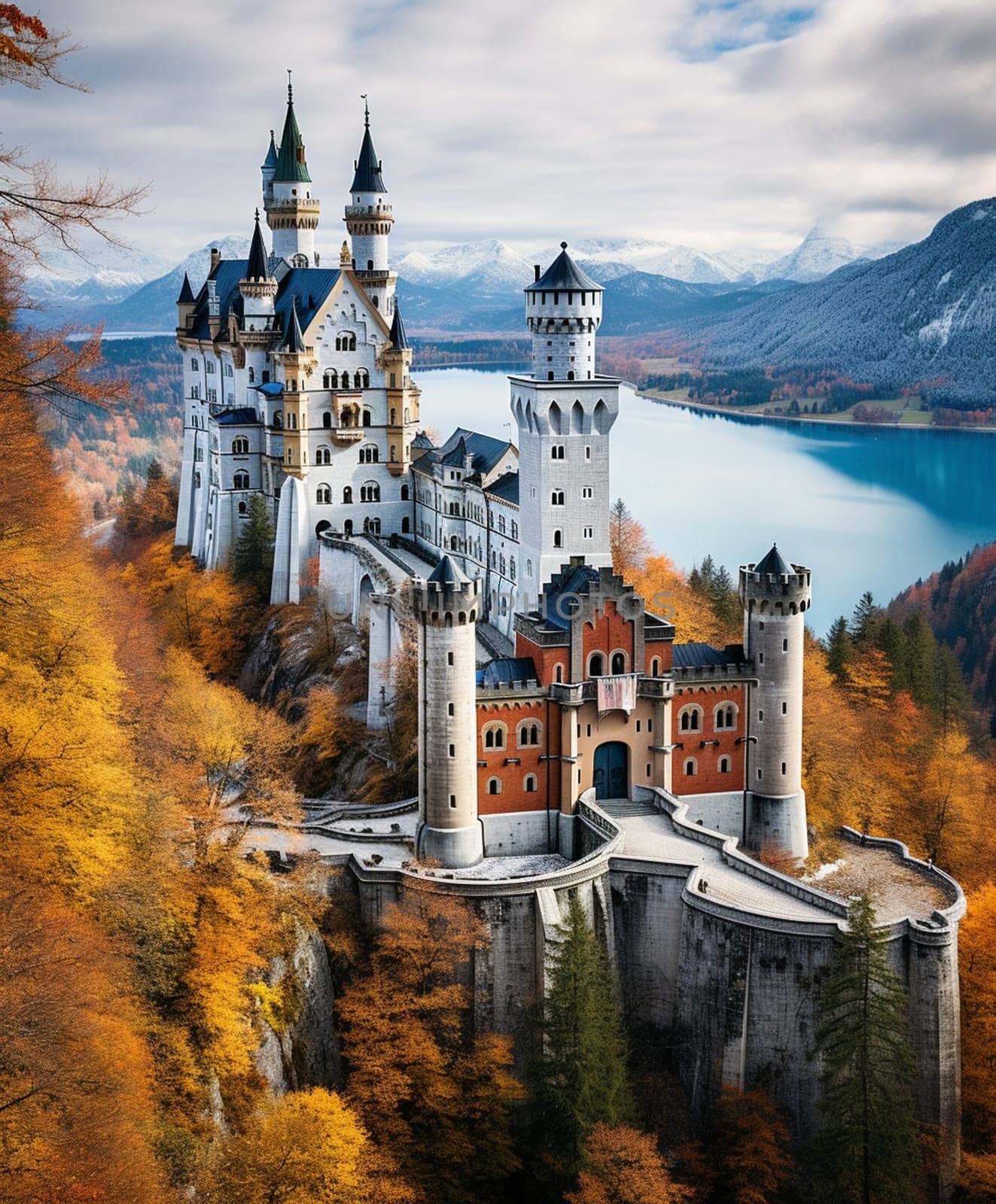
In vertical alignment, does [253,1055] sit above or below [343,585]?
below

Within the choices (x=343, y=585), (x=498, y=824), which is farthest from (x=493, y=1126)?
(x=343, y=585)

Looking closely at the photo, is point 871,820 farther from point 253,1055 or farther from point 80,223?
point 80,223

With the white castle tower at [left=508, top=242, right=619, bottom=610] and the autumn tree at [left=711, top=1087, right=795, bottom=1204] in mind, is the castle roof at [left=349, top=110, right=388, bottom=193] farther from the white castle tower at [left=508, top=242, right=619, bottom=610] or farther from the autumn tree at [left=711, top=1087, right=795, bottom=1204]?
the autumn tree at [left=711, top=1087, right=795, bottom=1204]

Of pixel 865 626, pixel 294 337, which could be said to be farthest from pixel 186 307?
pixel 865 626

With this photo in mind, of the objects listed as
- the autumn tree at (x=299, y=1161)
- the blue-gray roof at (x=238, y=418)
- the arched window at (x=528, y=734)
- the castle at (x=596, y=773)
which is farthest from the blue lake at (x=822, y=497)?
the autumn tree at (x=299, y=1161)

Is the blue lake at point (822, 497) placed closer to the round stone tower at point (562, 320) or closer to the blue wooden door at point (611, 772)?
the round stone tower at point (562, 320)

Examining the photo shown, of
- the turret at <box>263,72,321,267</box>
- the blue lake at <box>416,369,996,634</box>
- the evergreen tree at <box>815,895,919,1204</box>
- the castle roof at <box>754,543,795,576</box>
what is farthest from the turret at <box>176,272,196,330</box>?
the evergreen tree at <box>815,895,919,1204</box>
